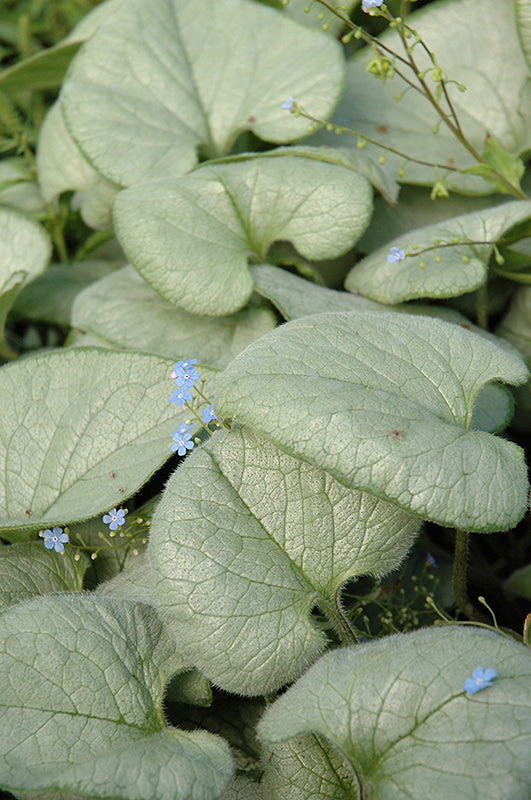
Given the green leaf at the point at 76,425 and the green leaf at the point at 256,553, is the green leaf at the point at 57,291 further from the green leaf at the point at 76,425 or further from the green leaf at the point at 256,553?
the green leaf at the point at 256,553

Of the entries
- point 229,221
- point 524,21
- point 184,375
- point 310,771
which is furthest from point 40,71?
point 310,771

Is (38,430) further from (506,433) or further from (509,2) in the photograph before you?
(509,2)

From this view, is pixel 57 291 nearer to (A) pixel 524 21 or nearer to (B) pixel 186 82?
(B) pixel 186 82

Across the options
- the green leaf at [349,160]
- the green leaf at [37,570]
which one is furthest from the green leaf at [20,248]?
the green leaf at [37,570]

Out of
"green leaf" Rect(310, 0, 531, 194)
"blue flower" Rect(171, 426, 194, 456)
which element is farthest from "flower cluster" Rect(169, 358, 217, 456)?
"green leaf" Rect(310, 0, 531, 194)

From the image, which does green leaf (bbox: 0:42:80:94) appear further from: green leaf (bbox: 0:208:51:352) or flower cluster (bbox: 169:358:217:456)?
flower cluster (bbox: 169:358:217:456)

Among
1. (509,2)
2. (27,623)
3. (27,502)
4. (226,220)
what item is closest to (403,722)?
(27,623)
